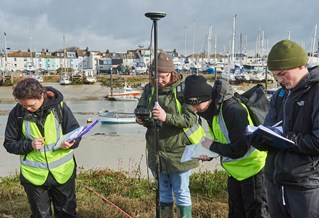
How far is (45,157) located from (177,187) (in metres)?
1.31

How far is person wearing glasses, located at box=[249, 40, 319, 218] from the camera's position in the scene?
2172mm

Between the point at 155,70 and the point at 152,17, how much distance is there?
0.45 meters

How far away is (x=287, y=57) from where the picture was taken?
2242 millimetres

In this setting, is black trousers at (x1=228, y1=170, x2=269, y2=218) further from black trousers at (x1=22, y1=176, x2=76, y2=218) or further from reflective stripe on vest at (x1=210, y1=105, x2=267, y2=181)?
black trousers at (x1=22, y1=176, x2=76, y2=218)

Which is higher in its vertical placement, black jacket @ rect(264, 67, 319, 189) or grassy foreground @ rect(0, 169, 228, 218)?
black jacket @ rect(264, 67, 319, 189)

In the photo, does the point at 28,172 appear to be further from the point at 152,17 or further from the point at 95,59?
the point at 95,59

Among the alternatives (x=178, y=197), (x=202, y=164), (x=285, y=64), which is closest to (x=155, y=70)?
(x=285, y=64)

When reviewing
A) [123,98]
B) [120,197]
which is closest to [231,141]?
[120,197]

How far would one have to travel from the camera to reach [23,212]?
13.6ft

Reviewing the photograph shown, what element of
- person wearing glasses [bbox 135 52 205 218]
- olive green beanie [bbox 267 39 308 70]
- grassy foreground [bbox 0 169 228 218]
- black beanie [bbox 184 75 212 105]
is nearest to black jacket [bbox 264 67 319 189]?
olive green beanie [bbox 267 39 308 70]

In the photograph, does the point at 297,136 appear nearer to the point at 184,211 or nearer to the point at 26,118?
the point at 184,211

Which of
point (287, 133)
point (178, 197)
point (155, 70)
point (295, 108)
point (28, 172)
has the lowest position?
point (178, 197)

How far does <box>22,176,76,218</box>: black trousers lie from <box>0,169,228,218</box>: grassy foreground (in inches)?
32.6

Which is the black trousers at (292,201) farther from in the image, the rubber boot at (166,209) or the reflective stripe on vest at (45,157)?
the reflective stripe on vest at (45,157)
